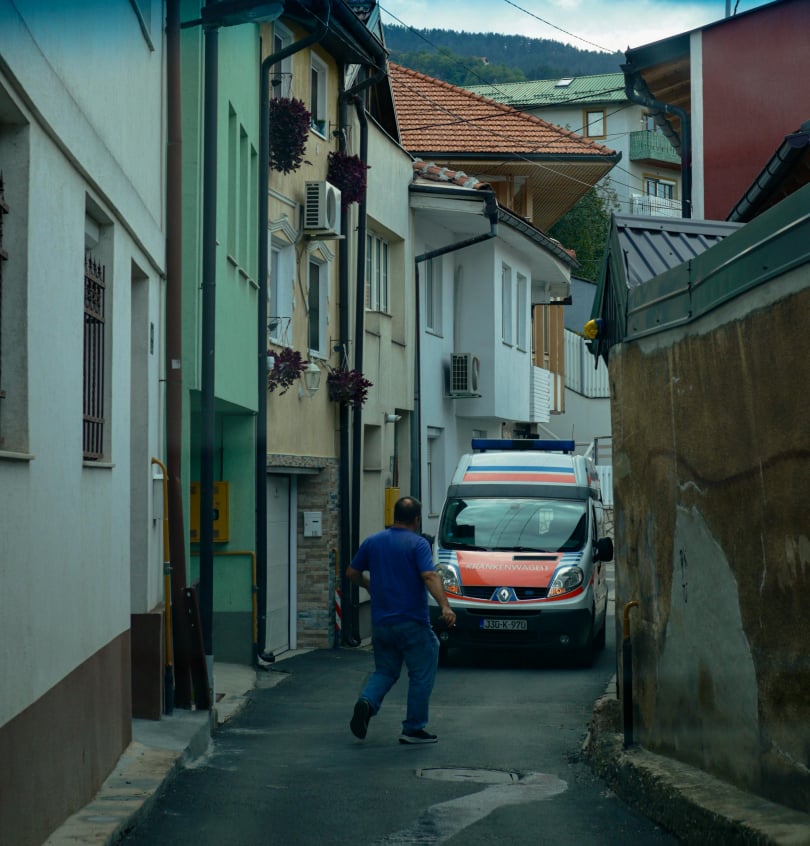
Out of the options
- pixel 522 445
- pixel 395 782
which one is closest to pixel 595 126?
pixel 522 445

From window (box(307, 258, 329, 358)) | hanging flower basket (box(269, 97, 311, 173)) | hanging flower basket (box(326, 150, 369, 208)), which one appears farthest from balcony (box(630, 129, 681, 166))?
hanging flower basket (box(269, 97, 311, 173))

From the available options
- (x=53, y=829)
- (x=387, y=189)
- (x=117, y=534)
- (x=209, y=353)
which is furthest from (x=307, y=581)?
(x=53, y=829)

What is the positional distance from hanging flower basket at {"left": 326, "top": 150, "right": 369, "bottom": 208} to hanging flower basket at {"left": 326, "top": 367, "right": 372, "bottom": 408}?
230 cm

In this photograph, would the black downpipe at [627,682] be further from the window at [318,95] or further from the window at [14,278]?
the window at [318,95]

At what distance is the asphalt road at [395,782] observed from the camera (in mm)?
7520

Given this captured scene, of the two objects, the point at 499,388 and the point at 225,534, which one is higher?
the point at 499,388

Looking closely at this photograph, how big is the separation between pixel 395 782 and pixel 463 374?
57.2ft

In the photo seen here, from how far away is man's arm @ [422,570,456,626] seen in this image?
10.8 metres

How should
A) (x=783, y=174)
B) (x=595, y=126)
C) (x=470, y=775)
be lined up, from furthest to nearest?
(x=595, y=126) < (x=783, y=174) < (x=470, y=775)

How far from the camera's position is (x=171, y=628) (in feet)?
37.5

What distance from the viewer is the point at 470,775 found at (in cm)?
959

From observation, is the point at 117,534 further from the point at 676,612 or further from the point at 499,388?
the point at 499,388

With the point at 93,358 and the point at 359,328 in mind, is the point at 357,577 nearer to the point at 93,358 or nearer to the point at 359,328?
the point at 93,358

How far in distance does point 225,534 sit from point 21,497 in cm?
1094
